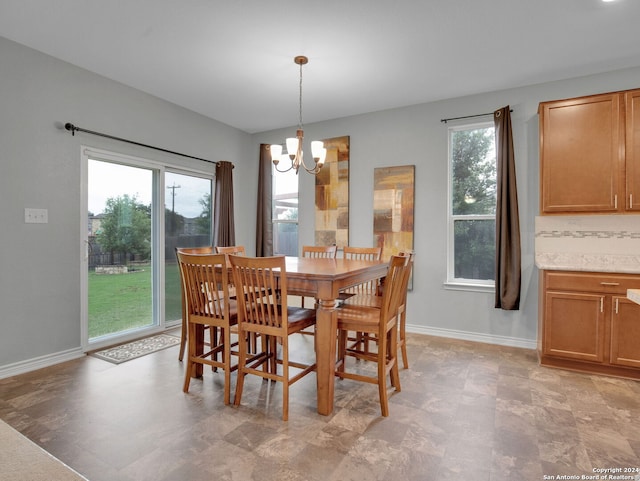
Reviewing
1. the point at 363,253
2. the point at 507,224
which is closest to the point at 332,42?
the point at 363,253

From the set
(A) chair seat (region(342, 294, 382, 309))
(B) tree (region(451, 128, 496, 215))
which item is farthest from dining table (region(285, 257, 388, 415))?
(B) tree (region(451, 128, 496, 215))

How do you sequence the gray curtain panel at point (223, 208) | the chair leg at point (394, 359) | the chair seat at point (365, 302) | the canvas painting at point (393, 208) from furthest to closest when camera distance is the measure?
the gray curtain panel at point (223, 208)
the canvas painting at point (393, 208)
the chair seat at point (365, 302)
the chair leg at point (394, 359)

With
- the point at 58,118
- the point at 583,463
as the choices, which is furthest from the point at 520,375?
the point at 58,118

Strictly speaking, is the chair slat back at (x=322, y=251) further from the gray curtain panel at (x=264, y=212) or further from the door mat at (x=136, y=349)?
the door mat at (x=136, y=349)

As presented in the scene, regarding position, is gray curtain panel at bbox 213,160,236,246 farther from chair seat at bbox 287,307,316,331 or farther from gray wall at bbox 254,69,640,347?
chair seat at bbox 287,307,316,331

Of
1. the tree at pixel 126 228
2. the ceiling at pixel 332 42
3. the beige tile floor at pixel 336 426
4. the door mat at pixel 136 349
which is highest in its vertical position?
the ceiling at pixel 332 42

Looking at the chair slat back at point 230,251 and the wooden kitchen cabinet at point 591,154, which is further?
the chair slat back at point 230,251

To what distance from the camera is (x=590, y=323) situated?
2871 millimetres

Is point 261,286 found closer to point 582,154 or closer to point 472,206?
point 472,206

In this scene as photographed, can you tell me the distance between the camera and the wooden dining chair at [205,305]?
91.7 inches

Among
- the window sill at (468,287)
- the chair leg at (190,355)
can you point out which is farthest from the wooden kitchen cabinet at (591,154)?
the chair leg at (190,355)

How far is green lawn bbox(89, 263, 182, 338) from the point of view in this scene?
3.49 m

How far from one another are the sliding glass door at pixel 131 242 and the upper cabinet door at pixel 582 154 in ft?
12.7

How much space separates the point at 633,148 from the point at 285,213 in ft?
12.6
